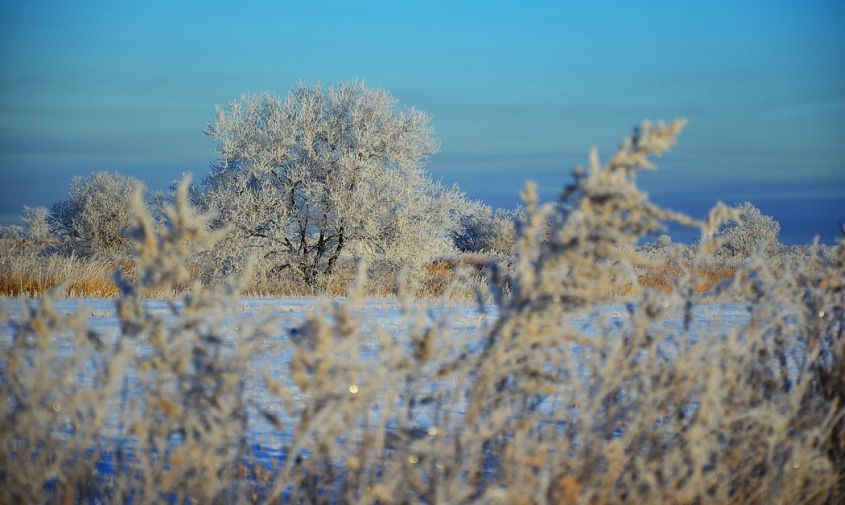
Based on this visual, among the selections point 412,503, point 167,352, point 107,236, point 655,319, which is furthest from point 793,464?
point 107,236

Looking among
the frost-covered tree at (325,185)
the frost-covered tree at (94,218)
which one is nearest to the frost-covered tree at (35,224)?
the frost-covered tree at (94,218)

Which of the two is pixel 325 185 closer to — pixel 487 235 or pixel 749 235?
pixel 487 235

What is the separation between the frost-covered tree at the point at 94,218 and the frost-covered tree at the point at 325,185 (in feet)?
47.3

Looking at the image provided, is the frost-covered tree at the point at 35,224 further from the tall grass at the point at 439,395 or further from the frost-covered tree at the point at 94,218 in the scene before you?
the tall grass at the point at 439,395

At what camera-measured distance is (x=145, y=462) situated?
241cm

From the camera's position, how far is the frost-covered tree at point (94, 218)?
31.6m

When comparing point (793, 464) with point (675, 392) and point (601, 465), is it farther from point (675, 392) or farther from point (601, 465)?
point (601, 465)

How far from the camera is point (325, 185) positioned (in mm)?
18688

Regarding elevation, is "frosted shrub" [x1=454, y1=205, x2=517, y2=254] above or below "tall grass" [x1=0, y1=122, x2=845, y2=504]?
above

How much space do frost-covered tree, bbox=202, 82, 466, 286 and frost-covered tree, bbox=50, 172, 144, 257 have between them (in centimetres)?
1441

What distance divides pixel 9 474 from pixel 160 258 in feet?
3.03

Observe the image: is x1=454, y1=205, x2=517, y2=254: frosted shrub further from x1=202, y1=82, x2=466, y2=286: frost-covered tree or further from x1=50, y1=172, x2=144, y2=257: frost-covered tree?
x1=202, y1=82, x2=466, y2=286: frost-covered tree

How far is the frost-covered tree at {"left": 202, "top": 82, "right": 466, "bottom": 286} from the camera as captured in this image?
60.1ft

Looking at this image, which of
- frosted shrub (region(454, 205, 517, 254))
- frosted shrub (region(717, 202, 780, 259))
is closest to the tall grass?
frosted shrub (region(454, 205, 517, 254))
